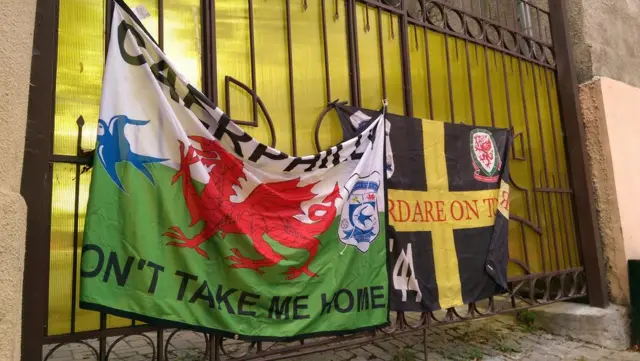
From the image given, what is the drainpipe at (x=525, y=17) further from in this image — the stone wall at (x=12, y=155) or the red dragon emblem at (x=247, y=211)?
the stone wall at (x=12, y=155)

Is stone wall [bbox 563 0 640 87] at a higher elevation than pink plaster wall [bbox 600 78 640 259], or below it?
higher

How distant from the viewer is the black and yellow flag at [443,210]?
3297mm

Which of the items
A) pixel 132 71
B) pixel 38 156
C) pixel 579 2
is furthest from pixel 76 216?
pixel 579 2

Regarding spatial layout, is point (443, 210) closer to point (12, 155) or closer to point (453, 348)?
point (453, 348)

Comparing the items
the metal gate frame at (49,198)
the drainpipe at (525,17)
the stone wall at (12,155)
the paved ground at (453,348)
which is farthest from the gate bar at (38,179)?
the drainpipe at (525,17)

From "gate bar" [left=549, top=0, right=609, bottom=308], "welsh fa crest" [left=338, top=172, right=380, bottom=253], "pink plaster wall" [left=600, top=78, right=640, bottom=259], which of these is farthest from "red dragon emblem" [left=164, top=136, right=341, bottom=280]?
"pink plaster wall" [left=600, top=78, right=640, bottom=259]

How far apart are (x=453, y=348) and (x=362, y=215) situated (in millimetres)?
1895

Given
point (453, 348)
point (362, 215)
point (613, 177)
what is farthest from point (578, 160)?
point (362, 215)

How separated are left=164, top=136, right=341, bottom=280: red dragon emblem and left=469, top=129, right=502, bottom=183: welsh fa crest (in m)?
1.63

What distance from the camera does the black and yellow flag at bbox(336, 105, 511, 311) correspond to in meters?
3.30

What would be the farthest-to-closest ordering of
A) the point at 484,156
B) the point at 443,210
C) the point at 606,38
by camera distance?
1. the point at 606,38
2. the point at 484,156
3. the point at 443,210

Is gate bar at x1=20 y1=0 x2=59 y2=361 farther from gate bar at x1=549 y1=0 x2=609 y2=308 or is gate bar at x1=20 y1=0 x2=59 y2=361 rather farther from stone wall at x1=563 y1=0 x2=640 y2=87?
stone wall at x1=563 y1=0 x2=640 y2=87

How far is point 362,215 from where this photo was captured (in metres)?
3.05

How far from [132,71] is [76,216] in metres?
0.82
